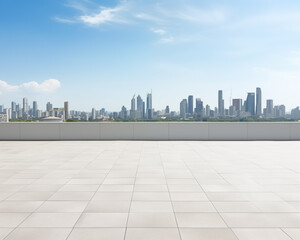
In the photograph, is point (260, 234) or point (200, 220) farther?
point (200, 220)

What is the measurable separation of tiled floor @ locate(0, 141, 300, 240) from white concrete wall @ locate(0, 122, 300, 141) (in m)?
7.60

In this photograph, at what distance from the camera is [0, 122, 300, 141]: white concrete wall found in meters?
16.5

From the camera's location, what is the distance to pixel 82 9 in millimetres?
17188

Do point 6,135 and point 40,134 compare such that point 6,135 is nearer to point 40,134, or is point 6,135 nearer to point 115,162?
point 40,134

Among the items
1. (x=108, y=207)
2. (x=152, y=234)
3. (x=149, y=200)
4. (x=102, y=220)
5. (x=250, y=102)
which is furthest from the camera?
(x=250, y=102)

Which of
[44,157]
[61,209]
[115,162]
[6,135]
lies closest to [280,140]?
[115,162]

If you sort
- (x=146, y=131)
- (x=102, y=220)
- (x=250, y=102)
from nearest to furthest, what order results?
(x=102, y=220), (x=146, y=131), (x=250, y=102)

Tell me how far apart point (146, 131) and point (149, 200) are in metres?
11.6

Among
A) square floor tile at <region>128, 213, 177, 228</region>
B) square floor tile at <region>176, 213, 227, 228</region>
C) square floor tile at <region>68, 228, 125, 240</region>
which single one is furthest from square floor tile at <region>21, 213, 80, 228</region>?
square floor tile at <region>176, 213, 227, 228</region>

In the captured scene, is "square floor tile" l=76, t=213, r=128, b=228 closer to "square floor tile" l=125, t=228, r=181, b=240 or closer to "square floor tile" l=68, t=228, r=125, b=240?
"square floor tile" l=68, t=228, r=125, b=240

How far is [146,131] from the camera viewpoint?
16.6 m

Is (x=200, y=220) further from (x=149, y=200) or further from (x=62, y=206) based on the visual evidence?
(x=62, y=206)

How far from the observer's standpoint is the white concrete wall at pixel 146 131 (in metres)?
16.5

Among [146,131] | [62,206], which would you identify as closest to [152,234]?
[62,206]
